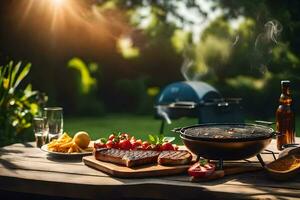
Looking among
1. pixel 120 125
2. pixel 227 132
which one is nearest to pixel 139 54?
pixel 120 125

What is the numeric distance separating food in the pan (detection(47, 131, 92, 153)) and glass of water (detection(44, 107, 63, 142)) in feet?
0.70

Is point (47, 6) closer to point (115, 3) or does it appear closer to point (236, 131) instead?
point (115, 3)

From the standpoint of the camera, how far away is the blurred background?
10.0m

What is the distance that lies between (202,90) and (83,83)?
5816 millimetres

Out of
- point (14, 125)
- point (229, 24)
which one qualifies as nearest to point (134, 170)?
point (14, 125)

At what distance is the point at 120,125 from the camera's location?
10.5m

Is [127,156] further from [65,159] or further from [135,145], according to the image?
[65,159]

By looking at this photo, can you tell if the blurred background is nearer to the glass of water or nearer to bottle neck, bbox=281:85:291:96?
the glass of water

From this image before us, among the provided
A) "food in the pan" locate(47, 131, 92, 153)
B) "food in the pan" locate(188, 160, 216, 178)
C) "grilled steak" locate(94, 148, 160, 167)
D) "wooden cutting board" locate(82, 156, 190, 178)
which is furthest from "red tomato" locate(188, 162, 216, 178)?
"food in the pan" locate(47, 131, 92, 153)

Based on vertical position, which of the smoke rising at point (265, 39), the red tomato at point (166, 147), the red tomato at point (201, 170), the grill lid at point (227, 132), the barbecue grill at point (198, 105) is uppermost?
the smoke rising at point (265, 39)

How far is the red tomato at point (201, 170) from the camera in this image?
7.87ft

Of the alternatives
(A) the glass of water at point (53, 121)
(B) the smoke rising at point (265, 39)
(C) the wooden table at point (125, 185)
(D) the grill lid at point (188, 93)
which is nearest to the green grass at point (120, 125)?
(D) the grill lid at point (188, 93)

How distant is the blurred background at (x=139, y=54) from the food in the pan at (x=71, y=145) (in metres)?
5.51

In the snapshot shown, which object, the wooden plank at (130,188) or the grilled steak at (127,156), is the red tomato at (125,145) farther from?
the wooden plank at (130,188)
